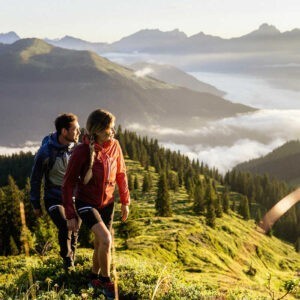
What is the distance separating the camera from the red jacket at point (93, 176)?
8789 mm

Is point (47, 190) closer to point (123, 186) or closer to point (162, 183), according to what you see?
point (123, 186)

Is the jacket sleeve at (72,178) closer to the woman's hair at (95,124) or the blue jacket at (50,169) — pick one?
the woman's hair at (95,124)

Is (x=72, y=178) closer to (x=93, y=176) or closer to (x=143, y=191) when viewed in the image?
(x=93, y=176)

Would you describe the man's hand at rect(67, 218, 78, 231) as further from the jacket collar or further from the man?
the man

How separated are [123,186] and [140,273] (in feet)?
7.48

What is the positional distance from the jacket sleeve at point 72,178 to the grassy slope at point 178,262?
1452 mm

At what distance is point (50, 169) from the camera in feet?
36.9

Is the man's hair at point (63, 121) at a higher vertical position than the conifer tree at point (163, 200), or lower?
higher

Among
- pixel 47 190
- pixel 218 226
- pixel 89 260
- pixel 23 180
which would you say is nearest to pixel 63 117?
pixel 47 190

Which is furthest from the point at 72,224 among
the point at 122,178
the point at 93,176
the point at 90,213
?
the point at 122,178

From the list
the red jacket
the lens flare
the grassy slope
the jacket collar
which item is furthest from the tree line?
the lens flare

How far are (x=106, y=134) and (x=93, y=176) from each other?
3.18 ft

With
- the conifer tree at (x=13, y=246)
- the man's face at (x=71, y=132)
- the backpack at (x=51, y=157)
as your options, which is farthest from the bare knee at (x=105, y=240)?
the conifer tree at (x=13, y=246)

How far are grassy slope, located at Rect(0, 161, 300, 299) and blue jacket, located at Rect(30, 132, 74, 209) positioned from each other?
6.20 feet
